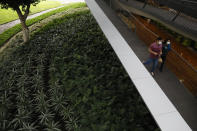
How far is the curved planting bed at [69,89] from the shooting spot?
26.1 ft

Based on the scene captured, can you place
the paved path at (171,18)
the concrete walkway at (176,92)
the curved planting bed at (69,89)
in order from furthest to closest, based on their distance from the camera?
the curved planting bed at (69,89), the paved path at (171,18), the concrete walkway at (176,92)

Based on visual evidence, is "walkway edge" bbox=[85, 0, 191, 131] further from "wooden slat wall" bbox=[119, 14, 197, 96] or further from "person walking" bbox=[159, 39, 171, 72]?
"wooden slat wall" bbox=[119, 14, 197, 96]

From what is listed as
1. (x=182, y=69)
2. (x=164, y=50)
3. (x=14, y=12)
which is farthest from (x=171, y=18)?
(x=14, y=12)

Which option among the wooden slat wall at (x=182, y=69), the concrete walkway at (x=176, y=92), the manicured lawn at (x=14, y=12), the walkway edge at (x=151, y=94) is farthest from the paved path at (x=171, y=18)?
the manicured lawn at (x=14, y=12)

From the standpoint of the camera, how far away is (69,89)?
32.4ft

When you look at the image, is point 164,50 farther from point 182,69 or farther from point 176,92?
point 176,92

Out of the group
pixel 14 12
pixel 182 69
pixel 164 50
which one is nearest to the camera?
pixel 182 69

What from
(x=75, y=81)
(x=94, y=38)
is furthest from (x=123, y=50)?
(x=94, y=38)

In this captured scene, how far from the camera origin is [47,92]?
10.4 metres

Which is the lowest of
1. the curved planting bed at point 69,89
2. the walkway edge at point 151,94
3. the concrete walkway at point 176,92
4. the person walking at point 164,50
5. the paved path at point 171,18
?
the curved planting bed at point 69,89

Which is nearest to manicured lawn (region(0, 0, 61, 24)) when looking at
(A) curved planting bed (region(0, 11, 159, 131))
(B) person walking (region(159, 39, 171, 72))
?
(A) curved planting bed (region(0, 11, 159, 131))

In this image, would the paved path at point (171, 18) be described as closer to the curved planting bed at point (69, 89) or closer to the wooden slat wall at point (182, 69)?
the wooden slat wall at point (182, 69)

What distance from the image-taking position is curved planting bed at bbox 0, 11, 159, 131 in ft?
26.1

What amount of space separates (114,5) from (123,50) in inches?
223
